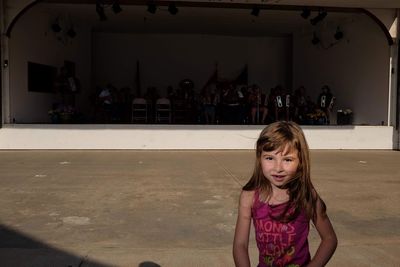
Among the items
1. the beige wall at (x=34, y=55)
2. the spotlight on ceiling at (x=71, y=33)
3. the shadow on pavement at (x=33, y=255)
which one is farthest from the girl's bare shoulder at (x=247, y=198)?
the spotlight on ceiling at (x=71, y=33)

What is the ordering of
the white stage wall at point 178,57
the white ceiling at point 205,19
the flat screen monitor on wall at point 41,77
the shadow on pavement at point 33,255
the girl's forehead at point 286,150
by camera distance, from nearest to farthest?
the girl's forehead at point 286,150
the shadow on pavement at point 33,255
the flat screen monitor on wall at point 41,77
the white ceiling at point 205,19
the white stage wall at point 178,57

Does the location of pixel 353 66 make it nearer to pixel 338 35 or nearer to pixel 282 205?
pixel 338 35

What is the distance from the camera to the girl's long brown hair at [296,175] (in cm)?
210

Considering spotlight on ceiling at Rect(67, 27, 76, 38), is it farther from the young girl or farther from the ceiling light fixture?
the young girl

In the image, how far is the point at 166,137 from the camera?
12.2 metres

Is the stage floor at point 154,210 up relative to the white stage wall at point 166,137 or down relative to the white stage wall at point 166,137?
down

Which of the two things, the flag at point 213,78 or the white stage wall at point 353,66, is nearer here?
the white stage wall at point 353,66

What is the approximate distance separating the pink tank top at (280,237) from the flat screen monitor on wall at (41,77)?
1248 cm

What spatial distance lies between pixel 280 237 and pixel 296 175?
27 centimetres

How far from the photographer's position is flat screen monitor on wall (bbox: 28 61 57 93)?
45.1 ft

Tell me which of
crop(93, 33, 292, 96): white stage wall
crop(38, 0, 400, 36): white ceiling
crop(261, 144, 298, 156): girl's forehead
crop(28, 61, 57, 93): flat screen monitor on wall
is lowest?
crop(261, 144, 298, 156): girl's forehead

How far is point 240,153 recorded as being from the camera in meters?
11.7

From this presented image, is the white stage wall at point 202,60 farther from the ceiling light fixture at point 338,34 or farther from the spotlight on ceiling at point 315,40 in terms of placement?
the spotlight on ceiling at point 315,40

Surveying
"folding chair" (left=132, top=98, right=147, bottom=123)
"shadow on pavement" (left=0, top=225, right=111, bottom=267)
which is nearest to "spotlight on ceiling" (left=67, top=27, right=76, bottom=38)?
"folding chair" (left=132, top=98, right=147, bottom=123)
